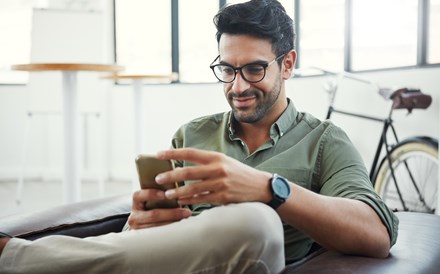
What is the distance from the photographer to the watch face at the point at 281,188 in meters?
1.11

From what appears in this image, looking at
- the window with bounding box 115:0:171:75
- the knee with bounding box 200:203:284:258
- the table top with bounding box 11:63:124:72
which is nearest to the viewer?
the knee with bounding box 200:203:284:258

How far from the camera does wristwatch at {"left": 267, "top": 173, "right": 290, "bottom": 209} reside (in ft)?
3.63

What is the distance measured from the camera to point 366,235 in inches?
46.0

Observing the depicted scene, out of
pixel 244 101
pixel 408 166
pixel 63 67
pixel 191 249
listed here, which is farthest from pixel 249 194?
pixel 408 166

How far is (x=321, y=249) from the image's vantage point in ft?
4.31

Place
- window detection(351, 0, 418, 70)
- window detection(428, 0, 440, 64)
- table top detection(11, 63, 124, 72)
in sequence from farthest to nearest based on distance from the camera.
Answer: window detection(351, 0, 418, 70), window detection(428, 0, 440, 64), table top detection(11, 63, 124, 72)

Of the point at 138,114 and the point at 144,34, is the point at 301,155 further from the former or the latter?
the point at 144,34

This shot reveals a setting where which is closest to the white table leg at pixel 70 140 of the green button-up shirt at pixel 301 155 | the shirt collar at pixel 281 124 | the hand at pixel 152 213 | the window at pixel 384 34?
the green button-up shirt at pixel 301 155

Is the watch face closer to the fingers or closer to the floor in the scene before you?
the fingers

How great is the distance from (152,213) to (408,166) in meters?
2.40

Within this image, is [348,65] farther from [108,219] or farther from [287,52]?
[108,219]

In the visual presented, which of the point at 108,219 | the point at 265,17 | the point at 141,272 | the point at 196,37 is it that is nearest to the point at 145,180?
the point at 141,272

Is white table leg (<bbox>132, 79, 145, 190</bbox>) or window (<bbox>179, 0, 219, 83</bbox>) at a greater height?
window (<bbox>179, 0, 219, 83</bbox>)

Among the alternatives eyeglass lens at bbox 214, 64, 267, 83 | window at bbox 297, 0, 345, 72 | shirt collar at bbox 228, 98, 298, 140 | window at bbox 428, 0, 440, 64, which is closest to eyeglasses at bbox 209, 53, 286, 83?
eyeglass lens at bbox 214, 64, 267, 83
